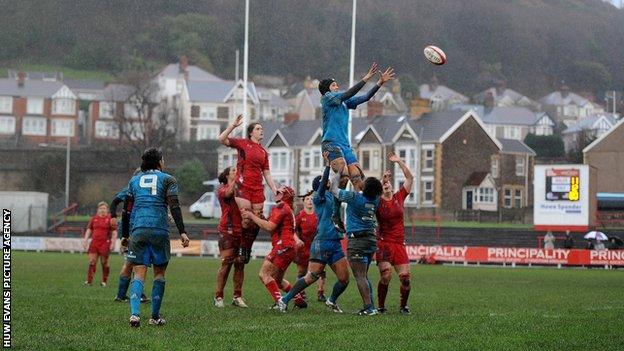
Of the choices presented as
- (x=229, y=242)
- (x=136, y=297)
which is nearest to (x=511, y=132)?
(x=229, y=242)

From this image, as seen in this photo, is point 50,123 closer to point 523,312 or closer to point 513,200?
point 513,200

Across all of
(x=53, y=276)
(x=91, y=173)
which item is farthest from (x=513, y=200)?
(x=53, y=276)

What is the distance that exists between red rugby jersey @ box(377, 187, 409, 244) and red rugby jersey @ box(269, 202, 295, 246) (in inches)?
58.3

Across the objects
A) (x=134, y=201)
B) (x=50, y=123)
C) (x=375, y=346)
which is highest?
(x=50, y=123)

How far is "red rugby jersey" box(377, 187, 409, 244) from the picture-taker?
65.0 feet

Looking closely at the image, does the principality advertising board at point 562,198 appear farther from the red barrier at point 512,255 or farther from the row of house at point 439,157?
the row of house at point 439,157

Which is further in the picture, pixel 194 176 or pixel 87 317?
pixel 194 176

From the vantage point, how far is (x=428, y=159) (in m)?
106

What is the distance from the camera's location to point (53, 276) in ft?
105

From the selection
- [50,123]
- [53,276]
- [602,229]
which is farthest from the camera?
[50,123]

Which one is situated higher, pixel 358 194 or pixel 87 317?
pixel 358 194

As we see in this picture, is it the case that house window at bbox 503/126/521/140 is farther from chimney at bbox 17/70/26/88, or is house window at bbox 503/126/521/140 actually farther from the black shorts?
the black shorts

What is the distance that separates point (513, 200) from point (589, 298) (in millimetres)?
88675

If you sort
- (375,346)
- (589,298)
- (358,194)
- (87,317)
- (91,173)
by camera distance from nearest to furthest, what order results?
(375,346), (87,317), (358,194), (589,298), (91,173)
